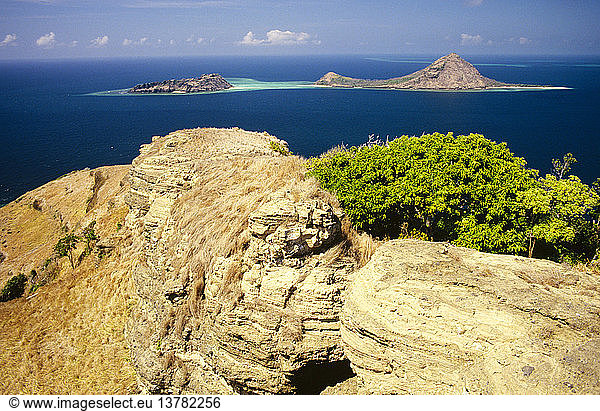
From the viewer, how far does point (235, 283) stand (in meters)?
15.7

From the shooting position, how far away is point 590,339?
31.5ft

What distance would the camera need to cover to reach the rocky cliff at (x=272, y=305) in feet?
34.0

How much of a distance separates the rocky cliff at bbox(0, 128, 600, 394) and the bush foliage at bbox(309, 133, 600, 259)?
1.55 metres

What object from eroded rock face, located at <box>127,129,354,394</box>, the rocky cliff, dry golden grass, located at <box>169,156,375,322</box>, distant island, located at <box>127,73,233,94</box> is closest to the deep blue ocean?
distant island, located at <box>127,73,233,94</box>

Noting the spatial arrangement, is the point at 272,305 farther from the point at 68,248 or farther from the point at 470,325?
the point at 68,248

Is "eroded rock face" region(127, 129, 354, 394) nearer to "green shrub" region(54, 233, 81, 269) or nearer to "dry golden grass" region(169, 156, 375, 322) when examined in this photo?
"dry golden grass" region(169, 156, 375, 322)

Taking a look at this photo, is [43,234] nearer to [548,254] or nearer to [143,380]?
[143,380]

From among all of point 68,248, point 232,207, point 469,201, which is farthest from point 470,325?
point 68,248

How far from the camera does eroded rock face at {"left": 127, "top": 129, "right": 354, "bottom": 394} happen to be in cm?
1462

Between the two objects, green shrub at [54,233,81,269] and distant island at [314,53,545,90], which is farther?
distant island at [314,53,545,90]

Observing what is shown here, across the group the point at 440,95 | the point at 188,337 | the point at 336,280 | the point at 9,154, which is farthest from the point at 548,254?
the point at 440,95

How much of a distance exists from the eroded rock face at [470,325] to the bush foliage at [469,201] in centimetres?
350

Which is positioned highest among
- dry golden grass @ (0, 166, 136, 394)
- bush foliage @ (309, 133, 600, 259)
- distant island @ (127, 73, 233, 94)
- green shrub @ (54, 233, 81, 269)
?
distant island @ (127, 73, 233, 94)

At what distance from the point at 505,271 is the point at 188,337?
13068 mm
